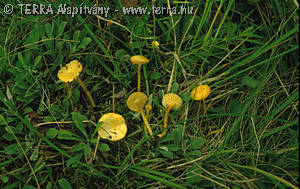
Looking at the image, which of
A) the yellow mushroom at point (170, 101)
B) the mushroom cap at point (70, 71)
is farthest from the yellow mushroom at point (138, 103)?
the mushroom cap at point (70, 71)

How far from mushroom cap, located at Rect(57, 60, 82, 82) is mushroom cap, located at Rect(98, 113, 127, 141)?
0.35 metres

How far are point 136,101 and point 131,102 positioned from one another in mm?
42

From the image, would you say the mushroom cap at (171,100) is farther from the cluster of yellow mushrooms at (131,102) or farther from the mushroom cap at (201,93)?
the mushroom cap at (201,93)

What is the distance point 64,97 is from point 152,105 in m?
0.64

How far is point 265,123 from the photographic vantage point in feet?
5.98

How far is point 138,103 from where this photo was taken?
1.84 metres

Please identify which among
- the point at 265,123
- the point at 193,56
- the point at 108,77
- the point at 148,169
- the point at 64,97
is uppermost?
the point at 193,56

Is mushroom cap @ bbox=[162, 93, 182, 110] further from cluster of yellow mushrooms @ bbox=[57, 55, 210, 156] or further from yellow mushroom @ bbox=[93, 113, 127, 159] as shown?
yellow mushroom @ bbox=[93, 113, 127, 159]

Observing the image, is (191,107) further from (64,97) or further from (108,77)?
(64,97)

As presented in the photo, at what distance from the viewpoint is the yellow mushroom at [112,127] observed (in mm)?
1774

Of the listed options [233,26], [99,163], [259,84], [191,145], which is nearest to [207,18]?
[233,26]

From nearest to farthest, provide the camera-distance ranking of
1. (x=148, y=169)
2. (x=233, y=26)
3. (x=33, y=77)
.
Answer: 1. (x=148, y=169)
2. (x=33, y=77)
3. (x=233, y=26)

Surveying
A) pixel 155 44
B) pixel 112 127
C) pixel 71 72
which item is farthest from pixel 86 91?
pixel 155 44

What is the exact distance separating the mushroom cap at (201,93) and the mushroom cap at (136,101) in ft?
1.15
